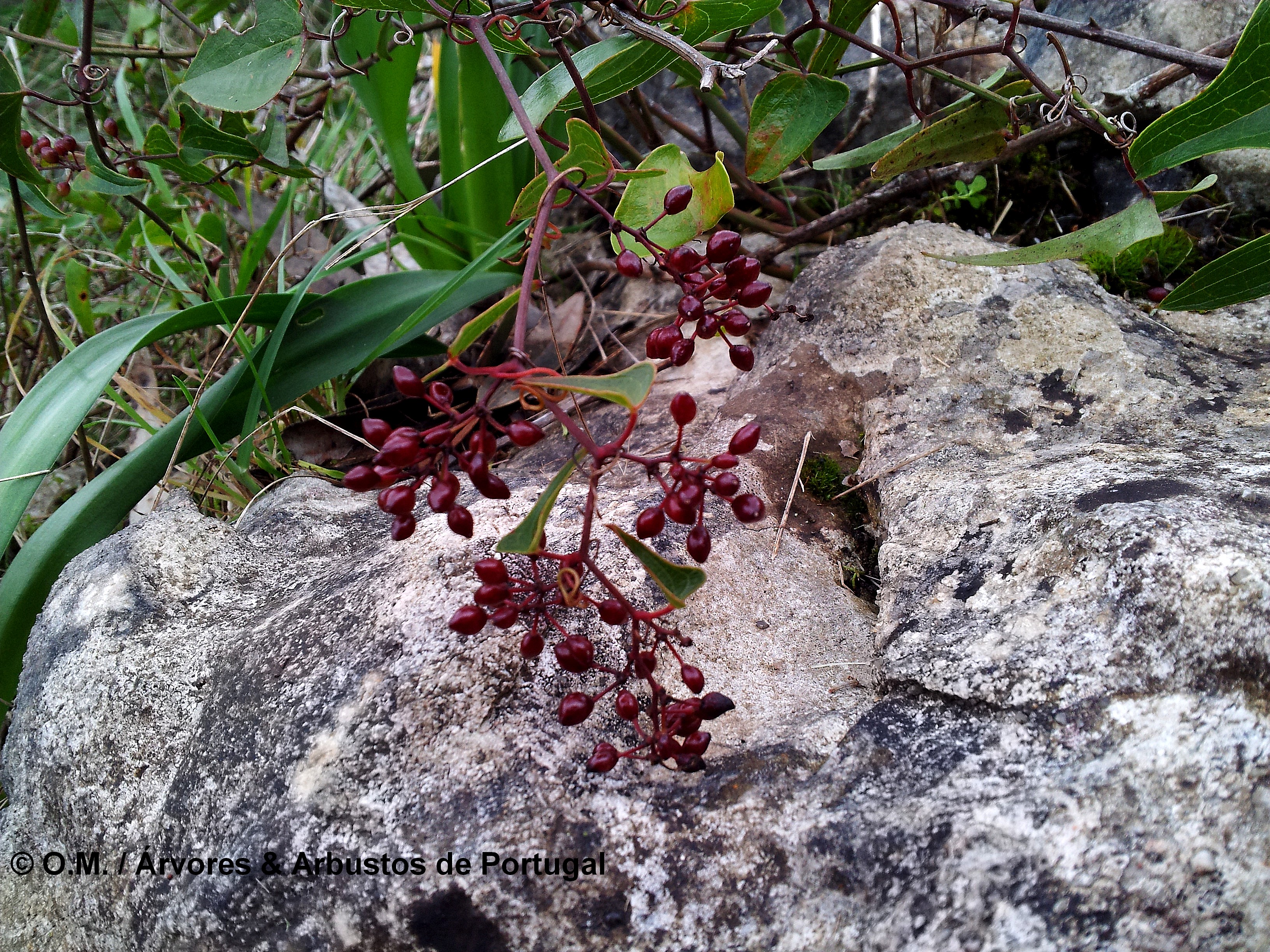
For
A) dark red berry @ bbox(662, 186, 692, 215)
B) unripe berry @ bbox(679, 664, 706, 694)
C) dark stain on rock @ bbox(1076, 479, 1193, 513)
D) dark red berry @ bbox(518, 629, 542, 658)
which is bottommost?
dark stain on rock @ bbox(1076, 479, 1193, 513)

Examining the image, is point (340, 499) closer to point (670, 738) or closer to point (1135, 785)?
point (670, 738)

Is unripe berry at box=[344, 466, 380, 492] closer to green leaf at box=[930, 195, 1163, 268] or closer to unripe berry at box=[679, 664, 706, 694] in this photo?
unripe berry at box=[679, 664, 706, 694]

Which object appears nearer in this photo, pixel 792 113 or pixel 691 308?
pixel 691 308

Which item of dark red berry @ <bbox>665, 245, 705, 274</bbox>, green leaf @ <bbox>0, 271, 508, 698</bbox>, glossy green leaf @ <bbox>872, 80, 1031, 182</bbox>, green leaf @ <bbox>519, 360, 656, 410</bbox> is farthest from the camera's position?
green leaf @ <bbox>0, 271, 508, 698</bbox>

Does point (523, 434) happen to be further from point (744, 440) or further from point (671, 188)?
point (671, 188)

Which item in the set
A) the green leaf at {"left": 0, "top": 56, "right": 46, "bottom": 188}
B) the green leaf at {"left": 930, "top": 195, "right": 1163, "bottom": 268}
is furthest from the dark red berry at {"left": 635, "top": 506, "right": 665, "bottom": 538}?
the green leaf at {"left": 0, "top": 56, "right": 46, "bottom": 188}

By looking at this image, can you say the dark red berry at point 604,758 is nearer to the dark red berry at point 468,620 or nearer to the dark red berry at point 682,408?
the dark red berry at point 468,620

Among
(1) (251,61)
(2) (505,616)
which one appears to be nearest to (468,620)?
(2) (505,616)
